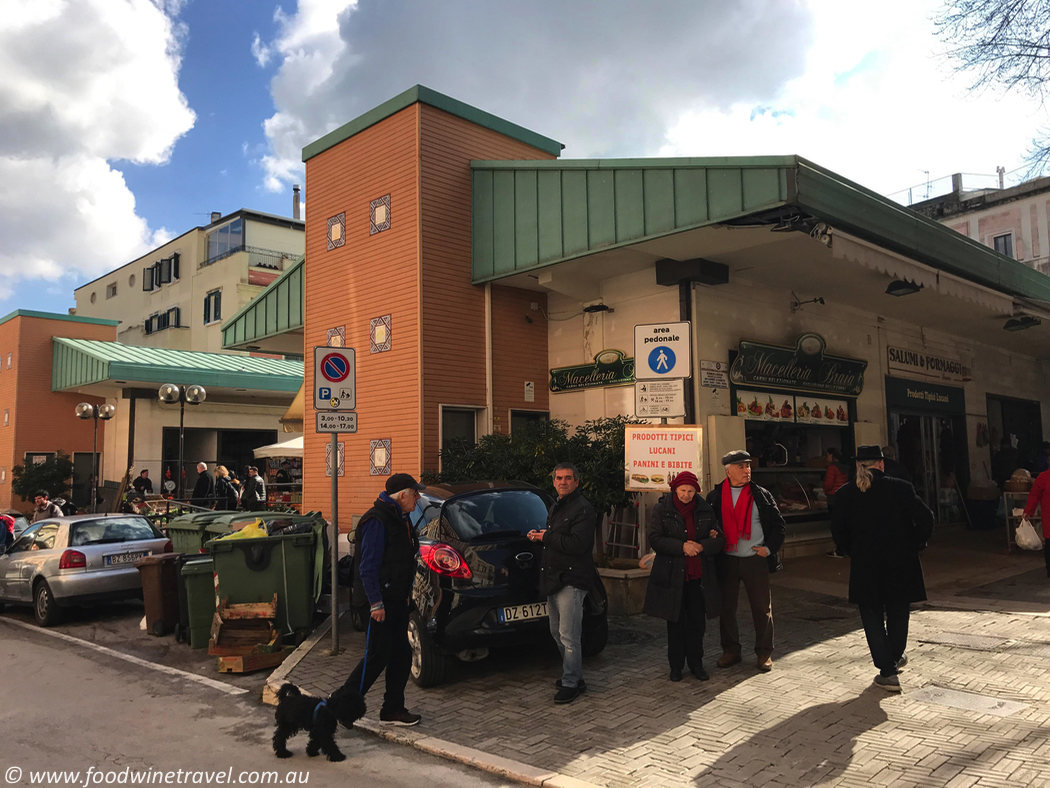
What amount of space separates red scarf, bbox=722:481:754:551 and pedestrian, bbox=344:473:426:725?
2.70m

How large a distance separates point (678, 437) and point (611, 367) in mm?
5090

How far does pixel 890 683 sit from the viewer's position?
5.78 m

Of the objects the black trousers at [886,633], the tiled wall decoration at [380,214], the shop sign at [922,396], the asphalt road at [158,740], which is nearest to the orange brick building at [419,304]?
the tiled wall decoration at [380,214]

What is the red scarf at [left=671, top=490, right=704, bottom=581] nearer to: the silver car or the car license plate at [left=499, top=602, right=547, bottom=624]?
the car license plate at [left=499, top=602, right=547, bottom=624]

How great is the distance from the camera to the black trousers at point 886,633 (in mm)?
5816

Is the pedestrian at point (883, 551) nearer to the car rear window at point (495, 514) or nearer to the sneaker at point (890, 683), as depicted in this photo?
the sneaker at point (890, 683)

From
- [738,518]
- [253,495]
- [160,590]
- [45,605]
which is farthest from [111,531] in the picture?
[738,518]

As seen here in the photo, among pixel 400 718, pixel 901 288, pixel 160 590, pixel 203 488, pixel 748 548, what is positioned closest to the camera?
pixel 400 718

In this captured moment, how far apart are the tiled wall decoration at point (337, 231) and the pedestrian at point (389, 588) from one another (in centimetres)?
1012

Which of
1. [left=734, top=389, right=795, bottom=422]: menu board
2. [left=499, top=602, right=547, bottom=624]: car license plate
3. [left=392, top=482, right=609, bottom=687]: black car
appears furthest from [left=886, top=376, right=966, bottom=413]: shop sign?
[left=499, top=602, right=547, bottom=624]: car license plate

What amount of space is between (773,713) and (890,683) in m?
1.05

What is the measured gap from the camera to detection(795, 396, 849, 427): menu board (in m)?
13.7

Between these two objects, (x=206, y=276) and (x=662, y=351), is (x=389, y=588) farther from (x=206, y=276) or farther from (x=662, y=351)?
(x=206, y=276)

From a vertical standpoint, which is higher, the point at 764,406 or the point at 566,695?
the point at 764,406
